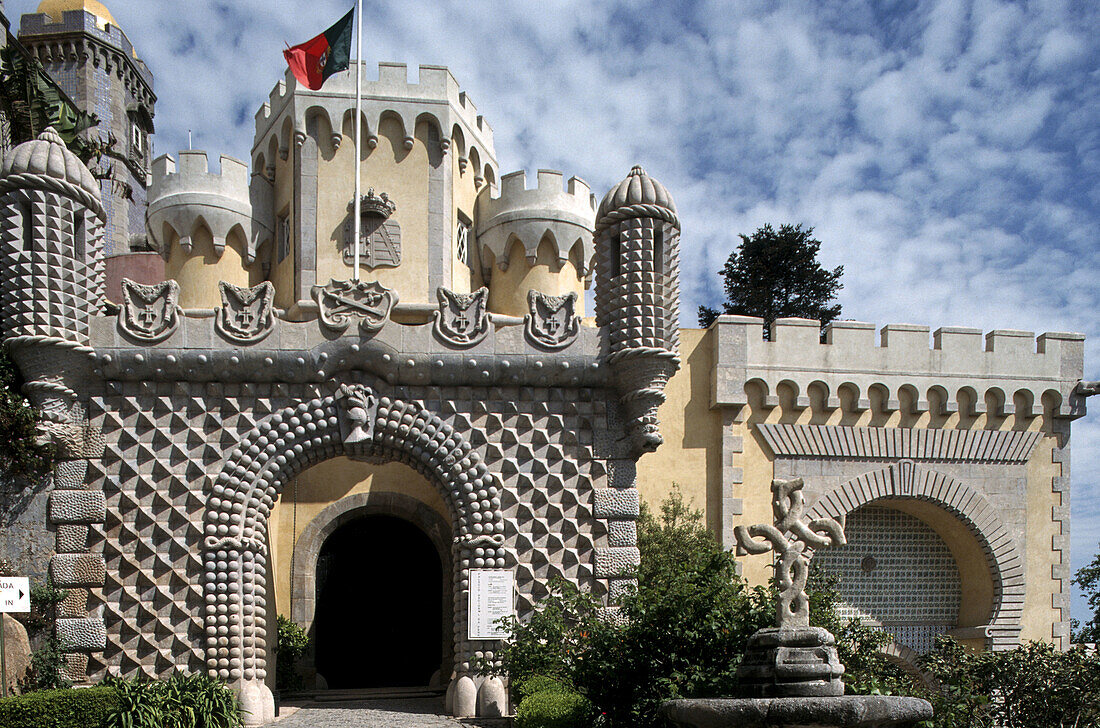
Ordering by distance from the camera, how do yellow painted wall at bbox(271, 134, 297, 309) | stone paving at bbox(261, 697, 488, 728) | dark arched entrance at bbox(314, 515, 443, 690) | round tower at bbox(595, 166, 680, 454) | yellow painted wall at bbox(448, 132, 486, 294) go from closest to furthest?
stone paving at bbox(261, 697, 488, 728), round tower at bbox(595, 166, 680, 454), dark arched entrance at bbox(314, 515, 443, 690), yellow painted wall at bbox(271, 134, 297, 309), yellow painted wall at bbox(448, 132, 486, 294)

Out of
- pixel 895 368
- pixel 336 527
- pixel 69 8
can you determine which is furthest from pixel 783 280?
pixel 69 8

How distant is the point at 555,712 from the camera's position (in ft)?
36.3

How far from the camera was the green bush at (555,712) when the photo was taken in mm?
10930

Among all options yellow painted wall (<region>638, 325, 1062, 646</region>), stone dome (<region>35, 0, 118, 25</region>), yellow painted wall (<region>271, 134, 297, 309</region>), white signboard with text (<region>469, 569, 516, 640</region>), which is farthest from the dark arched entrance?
stone dome (<region>35, 0, 118, 25</region>)

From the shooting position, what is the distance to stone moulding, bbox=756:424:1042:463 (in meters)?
18.6

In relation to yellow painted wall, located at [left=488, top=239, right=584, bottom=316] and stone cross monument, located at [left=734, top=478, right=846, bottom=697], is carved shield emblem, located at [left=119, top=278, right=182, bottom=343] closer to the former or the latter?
yellow painted wall, located at [left=488, top=239, right=584, bottom=316]

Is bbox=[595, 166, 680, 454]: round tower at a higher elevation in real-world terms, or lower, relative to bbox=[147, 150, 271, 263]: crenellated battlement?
lower

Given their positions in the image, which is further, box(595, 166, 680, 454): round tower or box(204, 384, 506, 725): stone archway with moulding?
box(595, 166, 680, 454): round tower

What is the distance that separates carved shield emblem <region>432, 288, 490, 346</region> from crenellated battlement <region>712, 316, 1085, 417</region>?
5838 millimetres

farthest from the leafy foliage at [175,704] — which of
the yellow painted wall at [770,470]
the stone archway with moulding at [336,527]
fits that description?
the yellow painted wall at [770,470]

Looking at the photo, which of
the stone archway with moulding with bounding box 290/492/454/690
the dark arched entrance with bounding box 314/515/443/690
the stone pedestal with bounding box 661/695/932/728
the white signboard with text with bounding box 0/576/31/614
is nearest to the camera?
the stone pedestal with bounding box 661/695/932/728

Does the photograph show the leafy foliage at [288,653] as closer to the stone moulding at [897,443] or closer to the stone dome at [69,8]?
the stone moulding at [897,443]

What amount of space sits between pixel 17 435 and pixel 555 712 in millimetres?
8523

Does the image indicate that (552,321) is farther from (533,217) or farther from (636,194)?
(533,217)
